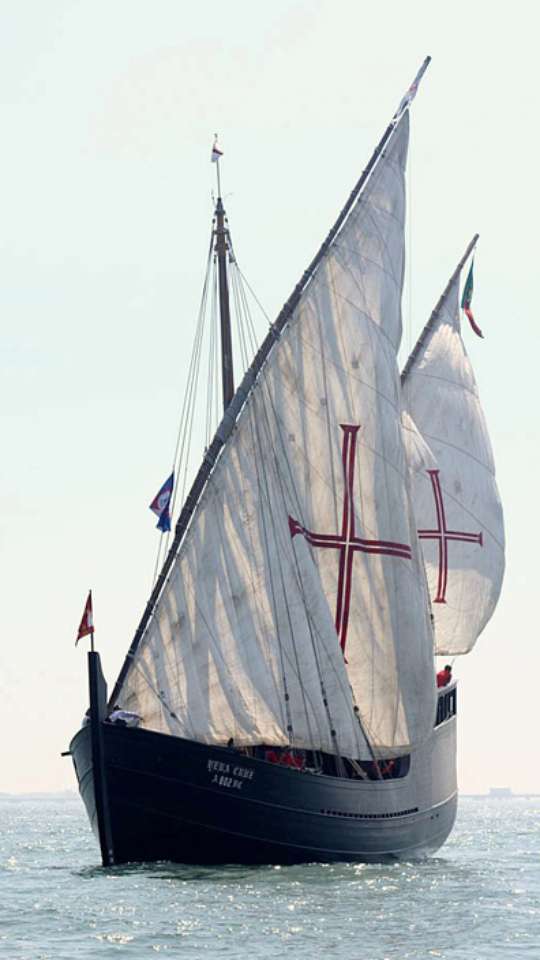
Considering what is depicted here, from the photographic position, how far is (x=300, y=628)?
5034 cm

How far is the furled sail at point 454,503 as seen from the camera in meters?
68.8

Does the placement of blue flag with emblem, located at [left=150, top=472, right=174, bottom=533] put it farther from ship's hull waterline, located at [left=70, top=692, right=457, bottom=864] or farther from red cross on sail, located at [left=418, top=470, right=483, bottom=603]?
red cross on sail, located at [left=418, top=470, right=483, bottom=603]

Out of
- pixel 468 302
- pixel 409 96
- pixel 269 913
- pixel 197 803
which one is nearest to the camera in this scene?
pixel 269 913

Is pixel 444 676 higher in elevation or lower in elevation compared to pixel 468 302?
lower

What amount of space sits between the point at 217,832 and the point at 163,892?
16.8 ft

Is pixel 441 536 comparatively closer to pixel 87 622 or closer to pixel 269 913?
pixel 87 622

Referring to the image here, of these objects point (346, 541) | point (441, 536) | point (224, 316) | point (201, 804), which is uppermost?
point (224, 316)

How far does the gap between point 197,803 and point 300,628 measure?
6.83 metres

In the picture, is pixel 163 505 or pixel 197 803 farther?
pixel 163 505

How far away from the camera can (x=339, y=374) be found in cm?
5469

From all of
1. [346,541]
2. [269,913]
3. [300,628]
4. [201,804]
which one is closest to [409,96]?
[346,541]

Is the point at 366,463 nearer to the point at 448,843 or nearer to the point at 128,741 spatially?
the point at 128,741

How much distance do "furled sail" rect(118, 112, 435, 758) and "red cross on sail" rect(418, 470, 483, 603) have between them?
11801 mm

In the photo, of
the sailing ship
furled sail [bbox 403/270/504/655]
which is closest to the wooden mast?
the sailing ship
